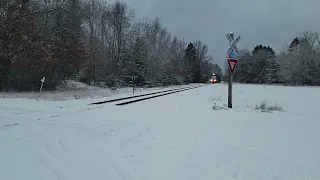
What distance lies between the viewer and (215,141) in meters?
6.17

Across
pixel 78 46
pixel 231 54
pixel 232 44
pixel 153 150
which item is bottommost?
pixel 153 150

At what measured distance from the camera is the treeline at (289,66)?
65.1 m

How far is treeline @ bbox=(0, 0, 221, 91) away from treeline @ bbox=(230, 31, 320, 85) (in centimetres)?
2771

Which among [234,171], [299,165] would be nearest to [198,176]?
[234,171]

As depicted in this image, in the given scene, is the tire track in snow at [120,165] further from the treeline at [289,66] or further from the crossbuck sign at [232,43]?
the treeline at [289,66]

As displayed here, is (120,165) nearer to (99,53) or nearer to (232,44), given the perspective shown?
(232,44)

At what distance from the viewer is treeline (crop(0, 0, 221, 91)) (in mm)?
22047

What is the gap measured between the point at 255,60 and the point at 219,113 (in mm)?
82921

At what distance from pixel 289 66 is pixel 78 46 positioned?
57714mm

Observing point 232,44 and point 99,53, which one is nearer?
point 232,44

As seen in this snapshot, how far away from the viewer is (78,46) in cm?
2833

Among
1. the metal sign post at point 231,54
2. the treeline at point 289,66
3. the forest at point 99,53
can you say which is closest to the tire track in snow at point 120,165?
the metal sign post at point 231,54

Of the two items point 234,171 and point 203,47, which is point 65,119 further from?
point 203,47

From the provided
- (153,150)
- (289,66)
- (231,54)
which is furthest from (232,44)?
(289,66)
